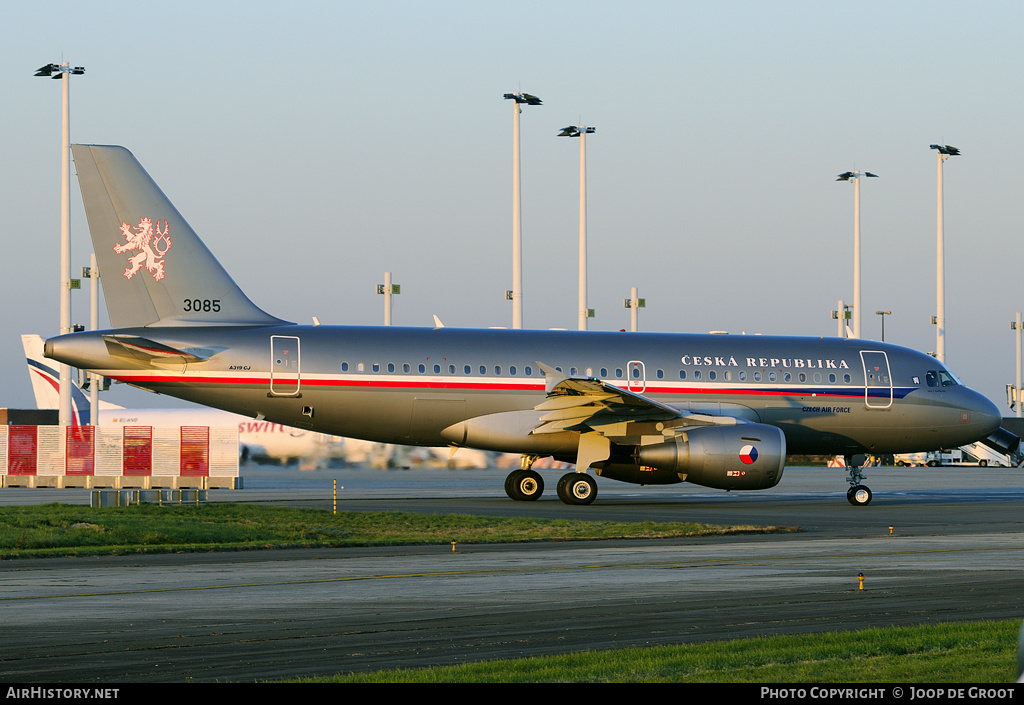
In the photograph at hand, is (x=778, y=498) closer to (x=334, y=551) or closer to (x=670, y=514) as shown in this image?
(x=670, y=514)

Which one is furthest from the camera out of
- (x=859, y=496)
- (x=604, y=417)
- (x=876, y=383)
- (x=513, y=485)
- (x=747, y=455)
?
(x=876, y=383)

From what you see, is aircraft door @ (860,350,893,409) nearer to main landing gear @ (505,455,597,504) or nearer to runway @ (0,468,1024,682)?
main landing gear @ (505,455,597,504)

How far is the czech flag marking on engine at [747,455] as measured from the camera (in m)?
28.7

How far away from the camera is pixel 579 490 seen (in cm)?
3059

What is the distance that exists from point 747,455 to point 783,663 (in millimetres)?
19814

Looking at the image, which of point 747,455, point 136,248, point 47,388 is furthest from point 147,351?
point 47,388

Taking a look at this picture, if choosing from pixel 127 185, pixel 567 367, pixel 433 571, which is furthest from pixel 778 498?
pixel 433 571

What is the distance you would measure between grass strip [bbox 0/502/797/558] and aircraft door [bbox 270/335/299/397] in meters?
3.98

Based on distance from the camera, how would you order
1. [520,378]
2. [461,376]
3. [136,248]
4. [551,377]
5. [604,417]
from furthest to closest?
[520,378], [461,376], [604,417], [136,248], [551,377]

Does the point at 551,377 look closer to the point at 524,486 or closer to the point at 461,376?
the point at 461,376

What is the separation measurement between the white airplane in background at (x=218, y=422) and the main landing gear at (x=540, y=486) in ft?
17.9

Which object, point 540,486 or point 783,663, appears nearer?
point 783,663

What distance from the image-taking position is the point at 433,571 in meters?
16.5

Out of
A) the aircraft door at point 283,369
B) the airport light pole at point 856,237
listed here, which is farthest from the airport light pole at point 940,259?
the aircraft door at point 283,369
